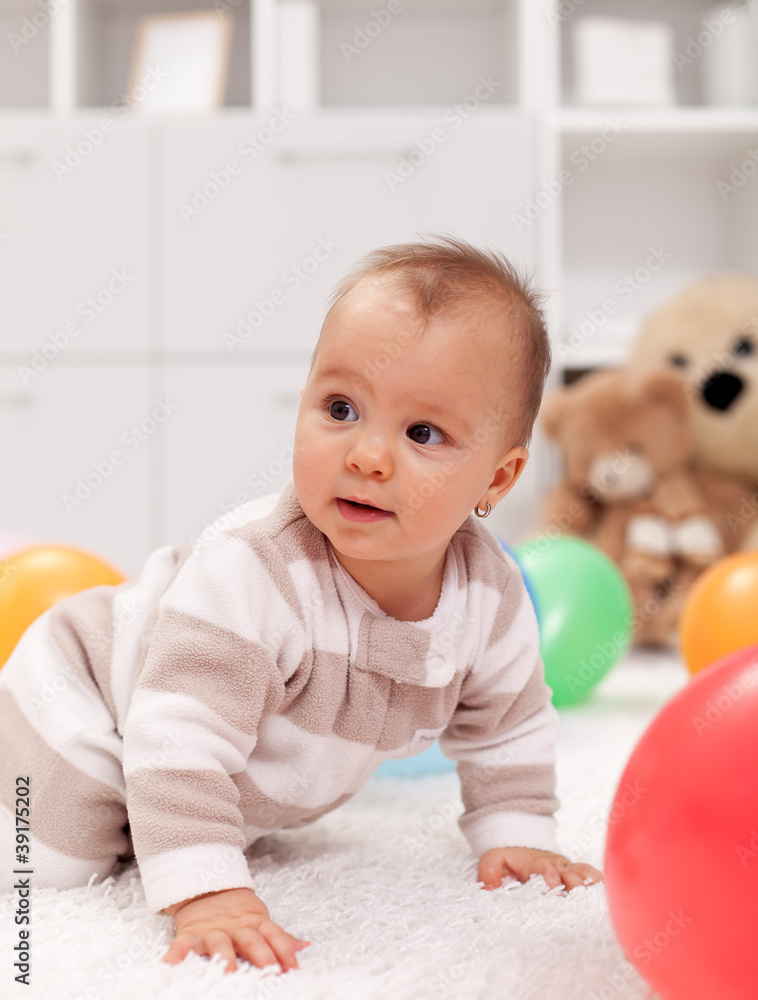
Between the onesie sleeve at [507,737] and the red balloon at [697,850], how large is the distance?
0.86 feet

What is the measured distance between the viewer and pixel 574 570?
128 cm

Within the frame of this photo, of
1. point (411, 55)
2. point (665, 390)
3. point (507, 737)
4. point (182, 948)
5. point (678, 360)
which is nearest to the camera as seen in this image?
point (182, 948)

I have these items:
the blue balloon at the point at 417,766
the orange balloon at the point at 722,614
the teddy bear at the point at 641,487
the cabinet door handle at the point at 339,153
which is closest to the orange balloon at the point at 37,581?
the blue balloon at the point at 417,766

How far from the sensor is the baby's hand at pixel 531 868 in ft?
2.29

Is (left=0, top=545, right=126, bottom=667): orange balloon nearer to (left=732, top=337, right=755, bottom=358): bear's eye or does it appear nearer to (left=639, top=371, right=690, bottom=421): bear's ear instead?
(left=639, top=371, right=690, bottom=421): bear's ear

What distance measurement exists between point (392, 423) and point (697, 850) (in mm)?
304

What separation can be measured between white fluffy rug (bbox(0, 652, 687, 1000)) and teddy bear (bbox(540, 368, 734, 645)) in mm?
829

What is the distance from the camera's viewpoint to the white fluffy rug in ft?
1.75

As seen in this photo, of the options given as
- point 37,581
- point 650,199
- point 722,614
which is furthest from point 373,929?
point 650,199

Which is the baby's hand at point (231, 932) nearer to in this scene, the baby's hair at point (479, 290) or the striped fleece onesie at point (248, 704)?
the striped fleece onesie at point (248, 704)

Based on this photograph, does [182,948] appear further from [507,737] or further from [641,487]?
[641,487]

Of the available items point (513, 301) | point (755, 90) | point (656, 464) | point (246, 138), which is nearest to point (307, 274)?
point (246, 138)

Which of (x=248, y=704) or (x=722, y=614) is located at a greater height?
(x=248, y=704)

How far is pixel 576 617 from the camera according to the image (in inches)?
48.4
